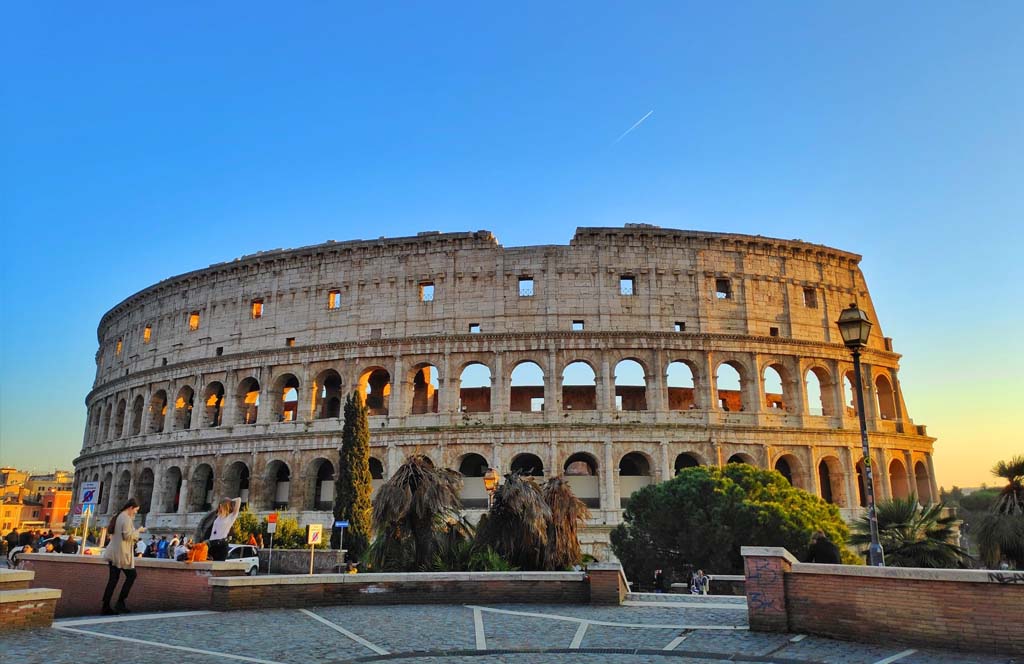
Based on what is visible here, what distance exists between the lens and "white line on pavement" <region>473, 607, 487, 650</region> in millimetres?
9625

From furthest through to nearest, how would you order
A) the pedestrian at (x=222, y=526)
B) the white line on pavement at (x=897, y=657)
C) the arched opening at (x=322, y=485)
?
1. the arched opening at (x=322, y=485)
2. the pedestrian at (x=222, y=526)
3. the white line on pavement at (x=897, y=657)

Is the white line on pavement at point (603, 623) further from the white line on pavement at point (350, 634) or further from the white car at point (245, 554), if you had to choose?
the white car at point (245, 554)

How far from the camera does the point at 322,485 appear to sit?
40.7m

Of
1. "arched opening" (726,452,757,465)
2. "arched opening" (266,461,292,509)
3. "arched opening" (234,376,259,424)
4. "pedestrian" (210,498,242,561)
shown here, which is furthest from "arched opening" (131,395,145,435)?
"arched opening" (726,452,757,465)

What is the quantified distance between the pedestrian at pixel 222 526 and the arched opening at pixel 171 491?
104 ft

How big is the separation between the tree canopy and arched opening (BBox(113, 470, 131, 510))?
1350 inches

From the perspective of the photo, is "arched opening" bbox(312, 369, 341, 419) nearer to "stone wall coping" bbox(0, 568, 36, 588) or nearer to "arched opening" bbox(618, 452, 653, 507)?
"arched opening" bbox(618, 452, 653, 507)

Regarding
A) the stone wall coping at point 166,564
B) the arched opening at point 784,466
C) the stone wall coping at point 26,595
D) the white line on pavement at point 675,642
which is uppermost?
the arched opening at point 784,466

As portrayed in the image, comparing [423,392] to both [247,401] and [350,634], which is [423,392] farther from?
[350,634]

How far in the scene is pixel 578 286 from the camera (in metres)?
38.9

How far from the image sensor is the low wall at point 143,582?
13008 mm

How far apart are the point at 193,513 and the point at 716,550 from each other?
101ft

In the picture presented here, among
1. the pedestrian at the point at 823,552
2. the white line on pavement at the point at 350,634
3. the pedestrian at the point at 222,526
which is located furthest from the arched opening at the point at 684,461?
the white line on pavement at the point at 350,634

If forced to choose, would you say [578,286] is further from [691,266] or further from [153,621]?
[153,621]
